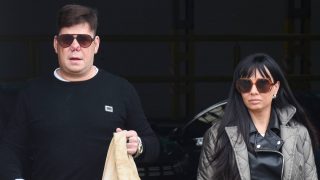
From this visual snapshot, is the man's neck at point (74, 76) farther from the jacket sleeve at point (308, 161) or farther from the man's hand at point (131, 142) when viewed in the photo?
the jacket sleeve at point (308, 161)

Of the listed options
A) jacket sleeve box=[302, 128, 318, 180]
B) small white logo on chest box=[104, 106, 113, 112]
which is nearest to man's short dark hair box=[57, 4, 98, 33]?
small white logo on chest box=[104, 106, 113, 112]

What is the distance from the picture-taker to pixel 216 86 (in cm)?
1277

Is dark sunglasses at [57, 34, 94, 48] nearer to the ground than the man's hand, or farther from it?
farther from it

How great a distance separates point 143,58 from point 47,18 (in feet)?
5.78

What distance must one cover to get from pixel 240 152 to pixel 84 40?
0.88 metres

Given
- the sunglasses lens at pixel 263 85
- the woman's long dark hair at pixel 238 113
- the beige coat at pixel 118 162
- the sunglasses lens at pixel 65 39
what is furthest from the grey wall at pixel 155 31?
the beige coat at pixel 118 162

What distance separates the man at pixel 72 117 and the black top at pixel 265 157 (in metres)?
0.49

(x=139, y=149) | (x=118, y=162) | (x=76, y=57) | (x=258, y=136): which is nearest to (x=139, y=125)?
(x=139, y=149)

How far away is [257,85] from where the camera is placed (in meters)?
3.43

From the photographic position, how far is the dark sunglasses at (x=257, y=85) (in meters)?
3.43

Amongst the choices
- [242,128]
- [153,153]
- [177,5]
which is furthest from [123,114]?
[177,5]

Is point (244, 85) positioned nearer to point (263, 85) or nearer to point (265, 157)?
point (263, 85)

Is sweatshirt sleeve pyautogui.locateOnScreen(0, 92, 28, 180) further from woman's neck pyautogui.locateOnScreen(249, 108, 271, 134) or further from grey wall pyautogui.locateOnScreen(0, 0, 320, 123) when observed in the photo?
grey wall pyautogui.locateOnScreen(0, 0, 320, 123)

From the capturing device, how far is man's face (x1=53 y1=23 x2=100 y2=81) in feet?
10.8
